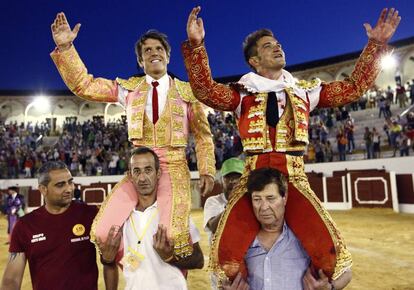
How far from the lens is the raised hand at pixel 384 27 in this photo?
7.04 feet

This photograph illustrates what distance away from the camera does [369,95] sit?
20.5m

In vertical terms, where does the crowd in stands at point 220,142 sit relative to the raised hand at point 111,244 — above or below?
above

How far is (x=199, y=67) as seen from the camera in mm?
1991

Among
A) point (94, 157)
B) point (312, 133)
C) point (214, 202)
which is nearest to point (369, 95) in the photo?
point (312, 133)

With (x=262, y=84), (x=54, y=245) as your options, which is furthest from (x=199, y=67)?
(x=54, y=245)

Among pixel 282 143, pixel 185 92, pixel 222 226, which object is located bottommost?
pixel 222 226

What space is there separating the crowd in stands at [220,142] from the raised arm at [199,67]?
8.31 metres

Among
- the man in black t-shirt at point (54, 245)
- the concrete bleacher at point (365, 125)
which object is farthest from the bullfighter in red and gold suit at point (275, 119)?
the concrete bleacher at point (365, 125)

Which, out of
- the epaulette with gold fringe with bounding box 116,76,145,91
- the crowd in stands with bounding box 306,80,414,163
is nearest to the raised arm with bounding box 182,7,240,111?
the epaulette with gold fringe with bounding box 116,76,145,91

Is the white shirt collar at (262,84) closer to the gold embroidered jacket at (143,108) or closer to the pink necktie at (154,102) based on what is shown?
the gold embroidered jacket at (143,108)

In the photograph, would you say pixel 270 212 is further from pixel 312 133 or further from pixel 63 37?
pixel 312 133

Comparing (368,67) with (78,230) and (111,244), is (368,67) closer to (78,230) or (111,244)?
(111,244)

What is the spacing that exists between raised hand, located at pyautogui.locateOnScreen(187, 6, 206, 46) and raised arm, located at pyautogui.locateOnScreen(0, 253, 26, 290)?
66.3 inches

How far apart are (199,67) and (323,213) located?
911 mm
